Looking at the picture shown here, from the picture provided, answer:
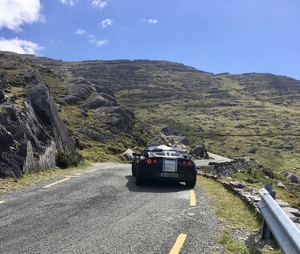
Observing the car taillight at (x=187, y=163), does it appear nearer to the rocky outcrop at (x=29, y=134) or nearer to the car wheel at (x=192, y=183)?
the car wheel at (x=192, y=183)

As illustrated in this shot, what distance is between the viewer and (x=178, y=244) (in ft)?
17.7

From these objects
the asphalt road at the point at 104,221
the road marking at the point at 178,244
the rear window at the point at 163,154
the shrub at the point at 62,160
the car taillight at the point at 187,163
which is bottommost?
the shrub at the point at 62,160

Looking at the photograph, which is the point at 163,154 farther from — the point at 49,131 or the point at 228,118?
the point at 228,118

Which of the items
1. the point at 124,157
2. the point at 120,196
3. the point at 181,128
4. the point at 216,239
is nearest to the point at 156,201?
the point at 120,196

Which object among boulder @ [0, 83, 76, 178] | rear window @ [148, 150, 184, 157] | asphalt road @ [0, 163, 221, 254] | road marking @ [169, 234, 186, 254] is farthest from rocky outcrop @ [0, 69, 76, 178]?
road marking @ [169, 234, 186, 254]

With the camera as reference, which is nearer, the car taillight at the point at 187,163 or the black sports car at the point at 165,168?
the black sports car at the point at 165,168

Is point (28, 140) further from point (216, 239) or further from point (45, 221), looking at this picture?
point (216, 239)

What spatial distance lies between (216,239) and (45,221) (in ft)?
11.3

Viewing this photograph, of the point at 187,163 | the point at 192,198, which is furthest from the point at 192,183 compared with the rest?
the point at 192,198

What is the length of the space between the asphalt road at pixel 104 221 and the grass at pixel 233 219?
0.23 metres

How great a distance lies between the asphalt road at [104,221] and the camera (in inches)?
206

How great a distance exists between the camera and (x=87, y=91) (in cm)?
5516

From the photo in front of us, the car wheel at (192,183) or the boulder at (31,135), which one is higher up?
the boulder at (31,135)

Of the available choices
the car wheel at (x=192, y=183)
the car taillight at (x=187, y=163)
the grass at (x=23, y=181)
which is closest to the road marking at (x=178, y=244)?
the car taillight at (x=187, y=163)
